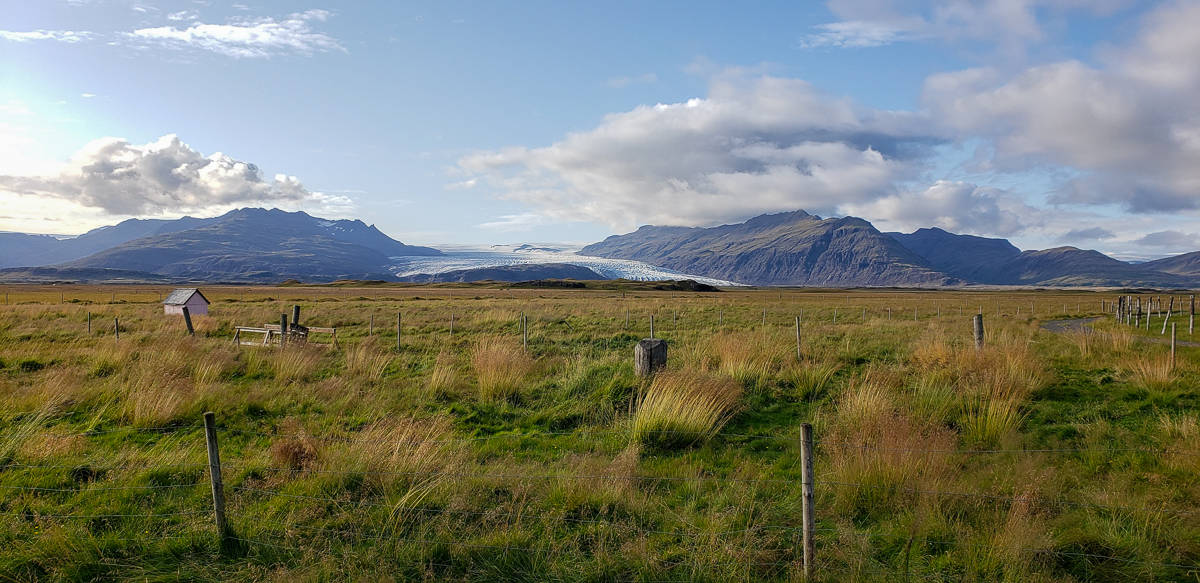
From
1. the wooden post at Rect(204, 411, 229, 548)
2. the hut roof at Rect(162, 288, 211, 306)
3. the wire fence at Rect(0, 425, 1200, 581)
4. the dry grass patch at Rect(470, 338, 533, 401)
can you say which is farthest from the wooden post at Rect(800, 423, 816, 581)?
the hut roof at Rect(162, 288, 211, 306)

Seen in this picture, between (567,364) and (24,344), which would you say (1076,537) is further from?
(24,344)

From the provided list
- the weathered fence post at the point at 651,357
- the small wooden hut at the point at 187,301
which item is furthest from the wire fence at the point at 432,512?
the small wooden hut at the point at 187,301

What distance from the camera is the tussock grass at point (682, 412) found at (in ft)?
26.2

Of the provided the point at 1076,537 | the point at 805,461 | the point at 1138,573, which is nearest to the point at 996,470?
the point at 1076,537

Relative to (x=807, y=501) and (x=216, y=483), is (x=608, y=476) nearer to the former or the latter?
(x=807, y=501)

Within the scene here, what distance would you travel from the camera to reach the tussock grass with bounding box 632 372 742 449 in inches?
314

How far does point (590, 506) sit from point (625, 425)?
9.29 ft

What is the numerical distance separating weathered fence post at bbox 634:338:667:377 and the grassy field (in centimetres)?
Answer: 38

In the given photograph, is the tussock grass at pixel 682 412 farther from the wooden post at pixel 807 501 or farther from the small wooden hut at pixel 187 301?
the small wooden hut at pixel 187 301

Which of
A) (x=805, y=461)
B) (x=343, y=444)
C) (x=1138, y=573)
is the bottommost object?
(x=1138, y=573)

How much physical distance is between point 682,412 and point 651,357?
9.35 ft

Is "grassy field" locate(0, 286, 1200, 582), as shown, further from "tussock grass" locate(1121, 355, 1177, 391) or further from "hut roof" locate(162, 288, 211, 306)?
"hut roof" locate(162, 288, 211, 306)

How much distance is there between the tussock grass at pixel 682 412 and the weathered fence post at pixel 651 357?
1487 mm

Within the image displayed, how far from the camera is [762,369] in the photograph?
1185cm
